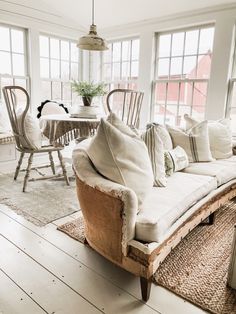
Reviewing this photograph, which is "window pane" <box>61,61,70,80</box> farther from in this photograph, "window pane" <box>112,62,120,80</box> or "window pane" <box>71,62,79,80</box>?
"window pane" <box>112,62,120,80</box>

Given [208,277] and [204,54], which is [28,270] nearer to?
[208,277]

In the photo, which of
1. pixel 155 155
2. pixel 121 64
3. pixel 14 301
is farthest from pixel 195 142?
pixel 121 64

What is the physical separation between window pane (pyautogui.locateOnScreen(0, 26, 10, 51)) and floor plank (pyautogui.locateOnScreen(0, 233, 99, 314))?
359cm

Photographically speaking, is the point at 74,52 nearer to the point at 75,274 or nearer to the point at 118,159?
the point at 118,159

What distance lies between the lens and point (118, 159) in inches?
60.1

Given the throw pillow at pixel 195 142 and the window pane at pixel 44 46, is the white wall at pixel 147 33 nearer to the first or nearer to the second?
the window pane at pixel 44 46

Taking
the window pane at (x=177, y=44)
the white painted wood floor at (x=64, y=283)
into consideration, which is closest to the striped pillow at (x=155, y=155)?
the white painted wood floor at (x=64, y=283)

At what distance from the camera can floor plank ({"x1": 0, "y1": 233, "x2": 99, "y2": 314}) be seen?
1397mm

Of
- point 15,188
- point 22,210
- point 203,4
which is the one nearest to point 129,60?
point 203,4

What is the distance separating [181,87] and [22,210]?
328 centimetres

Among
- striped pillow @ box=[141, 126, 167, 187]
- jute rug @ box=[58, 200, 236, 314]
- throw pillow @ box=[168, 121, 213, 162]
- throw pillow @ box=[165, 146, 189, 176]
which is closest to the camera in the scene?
jute rug @ box=[58, 200, 236, 314]

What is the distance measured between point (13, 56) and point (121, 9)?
6.51ft

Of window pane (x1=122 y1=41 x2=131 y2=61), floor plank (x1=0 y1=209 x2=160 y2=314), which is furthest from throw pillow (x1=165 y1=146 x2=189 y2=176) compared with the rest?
window pane (x1=122 y1=41 x2=131 y2=61)

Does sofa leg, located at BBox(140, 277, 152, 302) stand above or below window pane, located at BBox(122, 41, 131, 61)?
below
